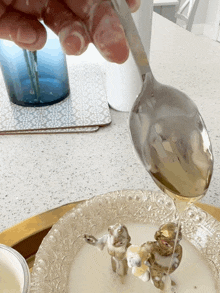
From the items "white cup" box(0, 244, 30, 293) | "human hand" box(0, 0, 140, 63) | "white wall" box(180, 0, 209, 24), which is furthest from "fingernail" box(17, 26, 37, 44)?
"white wall" box(180, 0, 209, 24)

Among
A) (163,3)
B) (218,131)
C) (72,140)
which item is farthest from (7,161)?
(163,3)

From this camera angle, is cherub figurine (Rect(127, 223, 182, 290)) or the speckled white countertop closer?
cherub figurine (Rect(127, 223, 182, 290))

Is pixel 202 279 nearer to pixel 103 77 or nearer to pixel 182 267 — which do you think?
pixel 182 267

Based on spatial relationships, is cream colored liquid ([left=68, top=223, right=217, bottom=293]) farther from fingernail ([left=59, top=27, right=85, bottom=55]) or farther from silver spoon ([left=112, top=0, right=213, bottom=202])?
fingernail ([left=59, top=27, right=85, bottom=55])

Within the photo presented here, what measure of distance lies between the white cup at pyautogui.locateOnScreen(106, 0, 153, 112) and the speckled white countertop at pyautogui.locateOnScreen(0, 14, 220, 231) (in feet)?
0.10

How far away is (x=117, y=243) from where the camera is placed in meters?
0.28

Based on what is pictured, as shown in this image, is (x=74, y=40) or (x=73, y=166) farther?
(x=73, y=166)

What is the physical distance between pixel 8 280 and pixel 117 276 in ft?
0.34

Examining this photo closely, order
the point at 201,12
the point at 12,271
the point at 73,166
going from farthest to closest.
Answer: the point at 201,12 < the point at 73,166 < the point at 12,271

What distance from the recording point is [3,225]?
0.38m

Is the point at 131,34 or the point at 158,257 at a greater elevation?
the point at 131,34

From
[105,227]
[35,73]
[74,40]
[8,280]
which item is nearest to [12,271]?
[8,280]

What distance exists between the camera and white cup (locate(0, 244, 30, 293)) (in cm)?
26

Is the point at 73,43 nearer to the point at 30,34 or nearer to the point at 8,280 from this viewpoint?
the point at 30,34
